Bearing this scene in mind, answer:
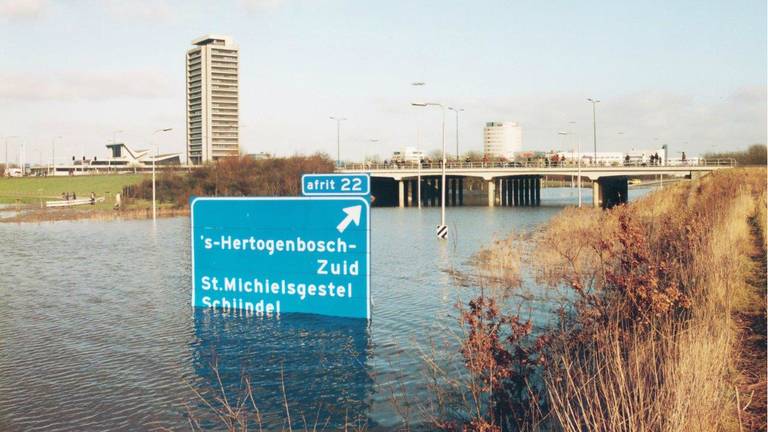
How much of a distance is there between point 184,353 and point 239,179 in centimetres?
6413

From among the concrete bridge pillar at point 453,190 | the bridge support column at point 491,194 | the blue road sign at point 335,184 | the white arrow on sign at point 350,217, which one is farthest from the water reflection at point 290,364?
the concrete bridge pillar at point 453,190

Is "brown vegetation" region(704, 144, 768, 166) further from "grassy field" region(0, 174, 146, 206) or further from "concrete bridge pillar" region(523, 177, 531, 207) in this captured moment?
"grassy field" region(0, 174, 146, 206)

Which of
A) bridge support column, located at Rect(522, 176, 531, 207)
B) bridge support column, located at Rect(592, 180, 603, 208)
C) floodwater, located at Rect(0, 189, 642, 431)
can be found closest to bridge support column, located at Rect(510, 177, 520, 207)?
bridge support column, located at Rect(522, 176, 531, 207)

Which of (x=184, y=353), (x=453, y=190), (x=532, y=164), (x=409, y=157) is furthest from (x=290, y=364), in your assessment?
(x=409, y=157)

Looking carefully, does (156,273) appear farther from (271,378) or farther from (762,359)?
(762,359)

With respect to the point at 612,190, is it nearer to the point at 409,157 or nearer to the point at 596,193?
the point at 596,193

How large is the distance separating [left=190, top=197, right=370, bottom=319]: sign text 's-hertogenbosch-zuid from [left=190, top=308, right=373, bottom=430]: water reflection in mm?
387

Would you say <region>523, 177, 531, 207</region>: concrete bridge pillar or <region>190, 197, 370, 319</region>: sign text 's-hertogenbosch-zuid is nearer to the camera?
<region>190, 197, 370, 319</region>: sign text 's-hertogenbosch-zuid

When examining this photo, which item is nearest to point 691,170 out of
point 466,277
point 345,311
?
point 466,277

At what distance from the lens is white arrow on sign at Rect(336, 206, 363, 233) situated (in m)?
13.9

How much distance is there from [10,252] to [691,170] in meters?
68.0

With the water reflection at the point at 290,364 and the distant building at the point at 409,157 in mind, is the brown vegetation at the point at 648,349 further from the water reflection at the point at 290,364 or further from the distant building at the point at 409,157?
the distant building at the point at 409,157

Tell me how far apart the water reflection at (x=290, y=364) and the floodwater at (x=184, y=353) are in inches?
1.1

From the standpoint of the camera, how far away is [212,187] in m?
76.7
